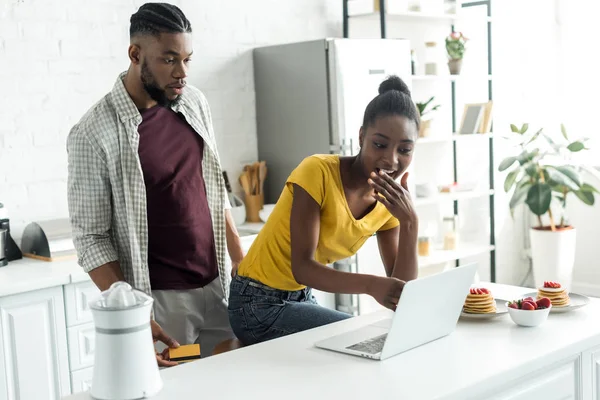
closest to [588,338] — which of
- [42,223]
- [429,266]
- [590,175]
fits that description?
[42,223]

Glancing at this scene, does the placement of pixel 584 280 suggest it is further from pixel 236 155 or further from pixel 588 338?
pixel 588 338

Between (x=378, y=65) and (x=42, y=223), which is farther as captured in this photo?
(x=378, y=65)

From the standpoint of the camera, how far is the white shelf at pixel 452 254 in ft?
15.8

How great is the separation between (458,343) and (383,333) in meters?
0.20

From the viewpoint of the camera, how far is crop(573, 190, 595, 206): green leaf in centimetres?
518

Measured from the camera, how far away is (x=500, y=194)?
582 cm

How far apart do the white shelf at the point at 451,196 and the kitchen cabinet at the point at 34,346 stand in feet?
7.52

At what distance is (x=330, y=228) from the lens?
7.34 ft

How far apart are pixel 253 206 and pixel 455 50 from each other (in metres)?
1.67

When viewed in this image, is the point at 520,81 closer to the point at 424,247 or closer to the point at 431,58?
the point at 431,58

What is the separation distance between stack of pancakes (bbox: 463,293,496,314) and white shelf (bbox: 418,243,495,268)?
8.35 feet

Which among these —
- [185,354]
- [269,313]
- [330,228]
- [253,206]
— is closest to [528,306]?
[330,228]

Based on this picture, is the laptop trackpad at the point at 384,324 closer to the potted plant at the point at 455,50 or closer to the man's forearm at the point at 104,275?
the man's forearm at the point at 104,275

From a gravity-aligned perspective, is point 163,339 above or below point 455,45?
below
